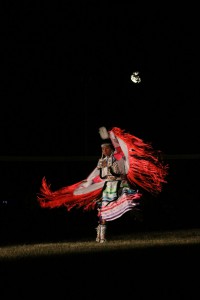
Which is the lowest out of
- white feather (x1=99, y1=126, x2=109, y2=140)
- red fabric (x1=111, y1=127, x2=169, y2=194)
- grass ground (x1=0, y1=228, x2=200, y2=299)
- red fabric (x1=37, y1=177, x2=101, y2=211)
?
grass ground (x1=0, y1=228, x2=200, y2=299)

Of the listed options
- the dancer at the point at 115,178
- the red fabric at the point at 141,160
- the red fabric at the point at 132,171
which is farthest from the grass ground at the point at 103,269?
the red fabric at the point at 141,160

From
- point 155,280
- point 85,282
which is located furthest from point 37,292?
point 155,280

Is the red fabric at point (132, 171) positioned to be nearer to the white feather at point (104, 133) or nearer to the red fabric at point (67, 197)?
the red fabric at point (67, 197)

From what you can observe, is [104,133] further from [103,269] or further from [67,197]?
[103,269]

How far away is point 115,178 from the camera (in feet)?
42.0

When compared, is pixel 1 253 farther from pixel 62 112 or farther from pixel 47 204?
pixel 62 112

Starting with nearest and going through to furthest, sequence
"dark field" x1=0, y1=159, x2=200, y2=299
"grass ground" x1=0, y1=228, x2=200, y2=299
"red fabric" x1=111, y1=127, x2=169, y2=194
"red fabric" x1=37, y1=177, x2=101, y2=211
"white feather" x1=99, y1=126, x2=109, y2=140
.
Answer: "grass ground" x1=0, y1=228, x2=200, y2=299
"dark field" x1=0, y1=159, x2=200, y2=299
"white feather" x1=99, y1=126, x2=109, y2=140
"red fabric" x1=111, y1=127, x2=169, y2=194
"red fabric" x1=37, y1=177, x2=101, y2=211

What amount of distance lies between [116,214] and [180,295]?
18.2 ft

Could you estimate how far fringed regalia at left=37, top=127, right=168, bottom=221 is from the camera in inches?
506

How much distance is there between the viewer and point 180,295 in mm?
7320

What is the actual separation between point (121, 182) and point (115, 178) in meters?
0.13

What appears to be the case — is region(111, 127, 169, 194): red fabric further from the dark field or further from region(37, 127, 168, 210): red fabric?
the dark field

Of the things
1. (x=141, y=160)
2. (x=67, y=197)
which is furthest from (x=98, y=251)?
(x=141, y=160)

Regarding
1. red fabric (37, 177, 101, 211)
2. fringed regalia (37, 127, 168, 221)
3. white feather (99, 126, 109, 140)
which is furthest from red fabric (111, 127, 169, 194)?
red fabric (37, 177, 101, 211)
